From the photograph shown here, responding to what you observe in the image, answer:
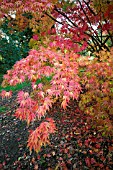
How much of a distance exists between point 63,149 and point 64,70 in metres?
2.18

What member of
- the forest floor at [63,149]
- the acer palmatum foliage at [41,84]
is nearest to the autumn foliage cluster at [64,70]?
the acer palmatum foliage at [41,84]

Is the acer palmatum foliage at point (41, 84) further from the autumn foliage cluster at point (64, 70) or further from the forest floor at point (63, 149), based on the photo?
the forest floor at point (63, 149)

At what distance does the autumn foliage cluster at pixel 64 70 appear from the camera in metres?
3.33

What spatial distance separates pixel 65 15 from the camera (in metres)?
5.74

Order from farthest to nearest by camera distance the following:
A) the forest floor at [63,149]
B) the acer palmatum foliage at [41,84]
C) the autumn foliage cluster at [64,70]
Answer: the forest floor at [63,149] → the autumn foliage cluster at [64,70] → the acer palmatum foliage at [41,84]

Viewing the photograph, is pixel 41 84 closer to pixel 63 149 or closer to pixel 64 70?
pixel 64 70

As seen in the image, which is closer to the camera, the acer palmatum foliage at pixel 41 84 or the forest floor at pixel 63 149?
the acer palmatum foliage at pixel 41 84

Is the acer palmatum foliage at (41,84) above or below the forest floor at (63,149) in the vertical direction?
above

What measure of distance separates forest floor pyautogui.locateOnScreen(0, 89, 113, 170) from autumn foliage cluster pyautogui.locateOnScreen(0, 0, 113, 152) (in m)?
0.65

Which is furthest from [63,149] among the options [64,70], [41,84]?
[64,70]

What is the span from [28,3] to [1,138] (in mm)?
3468

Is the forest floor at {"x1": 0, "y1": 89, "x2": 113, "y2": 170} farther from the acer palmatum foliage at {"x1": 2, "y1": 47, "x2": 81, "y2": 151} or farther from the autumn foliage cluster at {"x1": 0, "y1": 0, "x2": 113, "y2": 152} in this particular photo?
the acer palmatum foliage at {"x1": 2, "y1": 47, "x2": 81, "y2": 151}

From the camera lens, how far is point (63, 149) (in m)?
4.96

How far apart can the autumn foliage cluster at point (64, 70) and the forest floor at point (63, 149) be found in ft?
2.12
